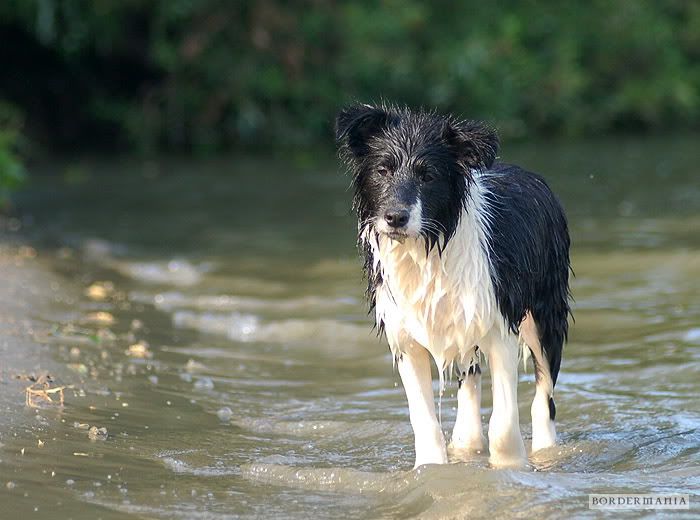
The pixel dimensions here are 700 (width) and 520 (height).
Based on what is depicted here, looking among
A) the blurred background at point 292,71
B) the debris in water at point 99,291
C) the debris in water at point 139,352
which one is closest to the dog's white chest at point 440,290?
the debris in water at point 139,352

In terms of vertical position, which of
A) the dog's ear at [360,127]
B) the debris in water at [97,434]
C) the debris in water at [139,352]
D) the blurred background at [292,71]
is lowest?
the debris in water at [97,434]

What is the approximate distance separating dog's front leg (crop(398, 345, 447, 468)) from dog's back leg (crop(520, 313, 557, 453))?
866 mm

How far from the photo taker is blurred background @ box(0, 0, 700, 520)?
580 cm

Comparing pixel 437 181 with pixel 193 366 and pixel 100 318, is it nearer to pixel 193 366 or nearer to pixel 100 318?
pixel 193 366

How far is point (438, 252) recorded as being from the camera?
571 cm

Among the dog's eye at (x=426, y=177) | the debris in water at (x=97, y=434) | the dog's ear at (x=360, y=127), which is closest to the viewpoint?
the dog's eye at (x=426, y=177)

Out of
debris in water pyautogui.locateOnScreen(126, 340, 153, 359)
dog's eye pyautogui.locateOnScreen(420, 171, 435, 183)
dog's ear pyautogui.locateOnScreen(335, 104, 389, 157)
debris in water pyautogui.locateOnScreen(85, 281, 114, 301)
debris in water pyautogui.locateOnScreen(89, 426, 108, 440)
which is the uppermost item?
debris in water pyautogui.locateOnScreen(85, 281, 114, 301)

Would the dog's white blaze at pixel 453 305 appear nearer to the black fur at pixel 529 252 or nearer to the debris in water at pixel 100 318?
the black fur at pixel 529 252

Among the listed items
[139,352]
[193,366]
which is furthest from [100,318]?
[193,366]

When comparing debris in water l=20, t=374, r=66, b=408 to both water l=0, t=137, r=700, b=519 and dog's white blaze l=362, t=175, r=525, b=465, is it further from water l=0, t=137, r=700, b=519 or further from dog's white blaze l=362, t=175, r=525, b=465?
dog's white blaze l=362, t=175, r=525, b=465

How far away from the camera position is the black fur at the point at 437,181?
5.54 m

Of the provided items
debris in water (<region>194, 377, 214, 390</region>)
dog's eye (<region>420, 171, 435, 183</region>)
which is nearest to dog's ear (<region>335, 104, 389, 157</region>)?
dog's eye (<region>420, 171, 435, 183</region>)

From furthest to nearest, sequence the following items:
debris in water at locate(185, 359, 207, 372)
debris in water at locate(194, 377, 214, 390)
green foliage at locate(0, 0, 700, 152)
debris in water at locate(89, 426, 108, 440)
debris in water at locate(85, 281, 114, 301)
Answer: green foliage at locate(0, 0, 700, 152) < debris in water at locate(85, 281, 114, 301) < debris in water at locate(185, 359, 207, 372) < debris in water at locate(194, 377, 214, 390) < debris in water at locate(89, 426, 108, 440)

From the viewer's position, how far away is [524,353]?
270 inches
